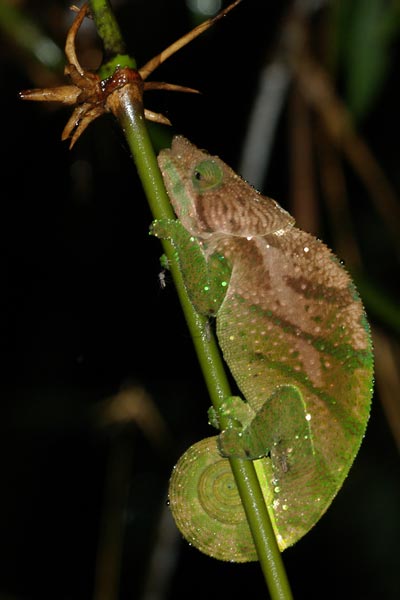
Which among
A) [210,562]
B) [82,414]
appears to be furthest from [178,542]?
[82,414]

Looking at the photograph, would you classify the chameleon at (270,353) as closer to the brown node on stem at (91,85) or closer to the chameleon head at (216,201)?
the chameleon head at (216,201)

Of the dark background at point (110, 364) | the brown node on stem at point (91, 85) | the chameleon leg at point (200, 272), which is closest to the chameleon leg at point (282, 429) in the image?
the chameleon leg at point (200, 272)

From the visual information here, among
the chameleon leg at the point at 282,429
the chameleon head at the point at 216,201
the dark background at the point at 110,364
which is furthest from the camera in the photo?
the dark background at the point at 110,364

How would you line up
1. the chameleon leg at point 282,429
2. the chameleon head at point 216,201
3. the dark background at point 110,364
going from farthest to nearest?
the dark background at point 110,364
the chameleon head at point 216,201
the chameleon leg at point 282,429

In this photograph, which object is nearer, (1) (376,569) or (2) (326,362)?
(2) (326,362)

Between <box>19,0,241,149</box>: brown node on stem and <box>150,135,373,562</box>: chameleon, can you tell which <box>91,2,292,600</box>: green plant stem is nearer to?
<box>19,0,241,149</box>: brown node on stem

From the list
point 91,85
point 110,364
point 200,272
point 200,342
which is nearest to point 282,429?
point 200,272

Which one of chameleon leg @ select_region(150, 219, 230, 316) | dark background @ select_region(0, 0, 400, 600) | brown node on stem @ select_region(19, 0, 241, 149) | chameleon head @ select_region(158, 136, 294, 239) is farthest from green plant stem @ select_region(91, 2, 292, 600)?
dark background @ select_region(0, 0, 400, 600)

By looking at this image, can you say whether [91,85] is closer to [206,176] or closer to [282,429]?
[206,176]

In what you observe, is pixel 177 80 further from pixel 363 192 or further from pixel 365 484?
pixel 365 484
